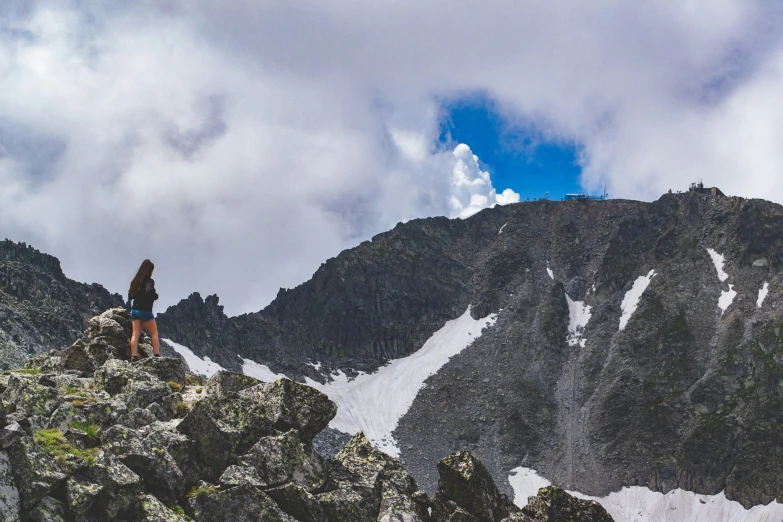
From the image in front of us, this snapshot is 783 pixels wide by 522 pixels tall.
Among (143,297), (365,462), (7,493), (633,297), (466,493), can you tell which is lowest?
(7,493)

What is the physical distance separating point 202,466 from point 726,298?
169 m

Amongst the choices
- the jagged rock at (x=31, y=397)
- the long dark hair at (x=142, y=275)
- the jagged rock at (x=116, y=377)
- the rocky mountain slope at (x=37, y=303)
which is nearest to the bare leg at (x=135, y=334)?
the long dark hair at (x=142, y=275)

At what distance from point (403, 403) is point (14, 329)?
84603 millimetres

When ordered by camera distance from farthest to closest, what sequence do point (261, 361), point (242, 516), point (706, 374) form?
point (261, 361)
point (706, 374)
point (242, 516)

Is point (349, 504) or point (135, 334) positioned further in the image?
point (135, 334)

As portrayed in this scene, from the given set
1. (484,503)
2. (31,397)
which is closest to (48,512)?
(31,397)

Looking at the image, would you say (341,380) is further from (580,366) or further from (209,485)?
(209,485)

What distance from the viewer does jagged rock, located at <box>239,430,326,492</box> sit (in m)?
15.6

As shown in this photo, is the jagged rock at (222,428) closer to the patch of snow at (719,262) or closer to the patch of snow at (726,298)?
the patch of snow at (726,298)

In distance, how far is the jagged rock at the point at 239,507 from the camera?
47.8 ft

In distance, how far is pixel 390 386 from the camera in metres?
169

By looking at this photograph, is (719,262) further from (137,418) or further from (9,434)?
(9,434)

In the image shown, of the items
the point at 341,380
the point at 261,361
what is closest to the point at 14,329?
the point at 261,361

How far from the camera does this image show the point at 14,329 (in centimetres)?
11838
